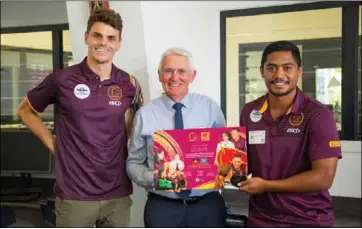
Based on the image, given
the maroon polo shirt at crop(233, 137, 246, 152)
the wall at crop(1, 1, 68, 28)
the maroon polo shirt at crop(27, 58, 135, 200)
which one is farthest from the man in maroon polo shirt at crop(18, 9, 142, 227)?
the wall at crop(1, 1, 68, 28)

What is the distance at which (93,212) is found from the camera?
215cm

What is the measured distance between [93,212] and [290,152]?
1.05 m

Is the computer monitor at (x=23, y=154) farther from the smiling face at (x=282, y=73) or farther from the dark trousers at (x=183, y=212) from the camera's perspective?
the smiling face at (x=282, y=73)

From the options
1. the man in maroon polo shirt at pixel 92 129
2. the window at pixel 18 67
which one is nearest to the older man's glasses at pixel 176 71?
the man in maroon polo shirt at pixel 92 129

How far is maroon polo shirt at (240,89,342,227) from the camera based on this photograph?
1.77m

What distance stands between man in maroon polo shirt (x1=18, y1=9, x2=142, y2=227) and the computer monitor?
2.58m

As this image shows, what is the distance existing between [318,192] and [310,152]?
20 centimetres

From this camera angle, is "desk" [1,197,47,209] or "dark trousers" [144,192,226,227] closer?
"dark trousers" [144,192,226,227]

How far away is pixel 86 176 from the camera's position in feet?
6.94

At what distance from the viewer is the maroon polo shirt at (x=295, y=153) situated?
177 cm

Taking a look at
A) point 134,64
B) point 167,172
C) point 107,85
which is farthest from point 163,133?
point 134,64

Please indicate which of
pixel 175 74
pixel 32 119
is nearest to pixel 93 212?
pixel 32 119

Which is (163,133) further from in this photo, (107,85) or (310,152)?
(310,152)

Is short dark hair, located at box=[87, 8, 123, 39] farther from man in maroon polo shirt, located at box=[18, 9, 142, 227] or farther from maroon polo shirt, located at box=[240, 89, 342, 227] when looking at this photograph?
maroon polo shirt, located at box=[240, 89, 342, 227]
